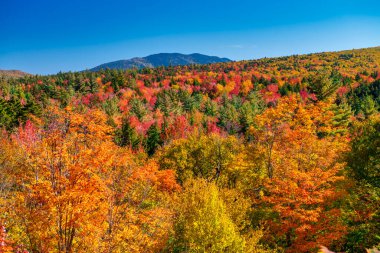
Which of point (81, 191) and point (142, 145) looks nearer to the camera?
point (81, 191)

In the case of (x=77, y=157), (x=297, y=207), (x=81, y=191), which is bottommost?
(x=297, y=207)

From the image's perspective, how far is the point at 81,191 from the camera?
13.6 metres

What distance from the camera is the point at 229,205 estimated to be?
2820 cm

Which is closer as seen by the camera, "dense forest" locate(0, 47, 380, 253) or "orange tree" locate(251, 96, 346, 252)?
"dense forest" locate(0, 47, 380, 253)

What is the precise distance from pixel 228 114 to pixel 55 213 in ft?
296

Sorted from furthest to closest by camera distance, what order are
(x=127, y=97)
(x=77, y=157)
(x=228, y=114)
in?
(x=127, y=97)
(x=228, y=114)
(x=77, y=157)

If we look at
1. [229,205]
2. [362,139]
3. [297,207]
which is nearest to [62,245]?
[297,207]

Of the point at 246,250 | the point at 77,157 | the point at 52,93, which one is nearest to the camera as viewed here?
the point at 77,157

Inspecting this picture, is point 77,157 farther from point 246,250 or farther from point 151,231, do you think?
point 246,250

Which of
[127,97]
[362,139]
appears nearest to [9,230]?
[362,139]

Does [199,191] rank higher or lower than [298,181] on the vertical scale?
lower

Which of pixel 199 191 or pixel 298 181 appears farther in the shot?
pixel 199 191

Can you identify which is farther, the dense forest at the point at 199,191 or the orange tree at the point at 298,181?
the orange tree at the point at 298,181

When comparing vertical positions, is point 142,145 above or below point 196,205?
below
